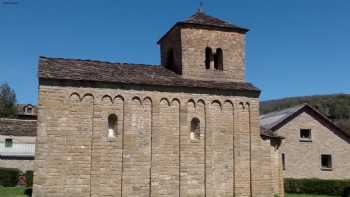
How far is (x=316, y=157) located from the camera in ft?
117

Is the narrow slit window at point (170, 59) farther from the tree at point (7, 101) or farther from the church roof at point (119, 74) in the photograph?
the tree at point (7, 101)

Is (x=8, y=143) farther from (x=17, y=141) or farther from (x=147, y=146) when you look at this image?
(x=147, y=146)

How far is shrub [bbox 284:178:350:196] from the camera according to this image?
1267 inches

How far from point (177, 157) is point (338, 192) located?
59.0ft

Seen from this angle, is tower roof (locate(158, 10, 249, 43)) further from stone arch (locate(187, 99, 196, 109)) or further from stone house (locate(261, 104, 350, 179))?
stone house (locate(261, 104, 350, 179))

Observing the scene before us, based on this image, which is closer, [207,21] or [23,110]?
[207,21]

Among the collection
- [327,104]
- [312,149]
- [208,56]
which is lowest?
[312,149]

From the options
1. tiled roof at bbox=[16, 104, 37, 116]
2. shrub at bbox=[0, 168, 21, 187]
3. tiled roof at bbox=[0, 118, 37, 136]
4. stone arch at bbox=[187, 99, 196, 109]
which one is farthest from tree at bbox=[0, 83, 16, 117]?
stone arch at bbox=[187, 99, 196, 109]

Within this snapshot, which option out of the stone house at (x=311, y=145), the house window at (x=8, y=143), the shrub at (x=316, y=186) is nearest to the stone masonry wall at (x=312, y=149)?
the stone house at (x=311, y=145)

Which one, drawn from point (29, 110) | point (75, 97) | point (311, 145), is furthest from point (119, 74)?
point (29, 110)

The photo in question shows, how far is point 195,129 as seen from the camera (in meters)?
20.5

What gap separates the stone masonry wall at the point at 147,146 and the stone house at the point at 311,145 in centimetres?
1454

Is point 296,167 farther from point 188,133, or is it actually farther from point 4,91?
point 4,91

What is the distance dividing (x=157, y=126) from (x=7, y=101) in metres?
53.9
